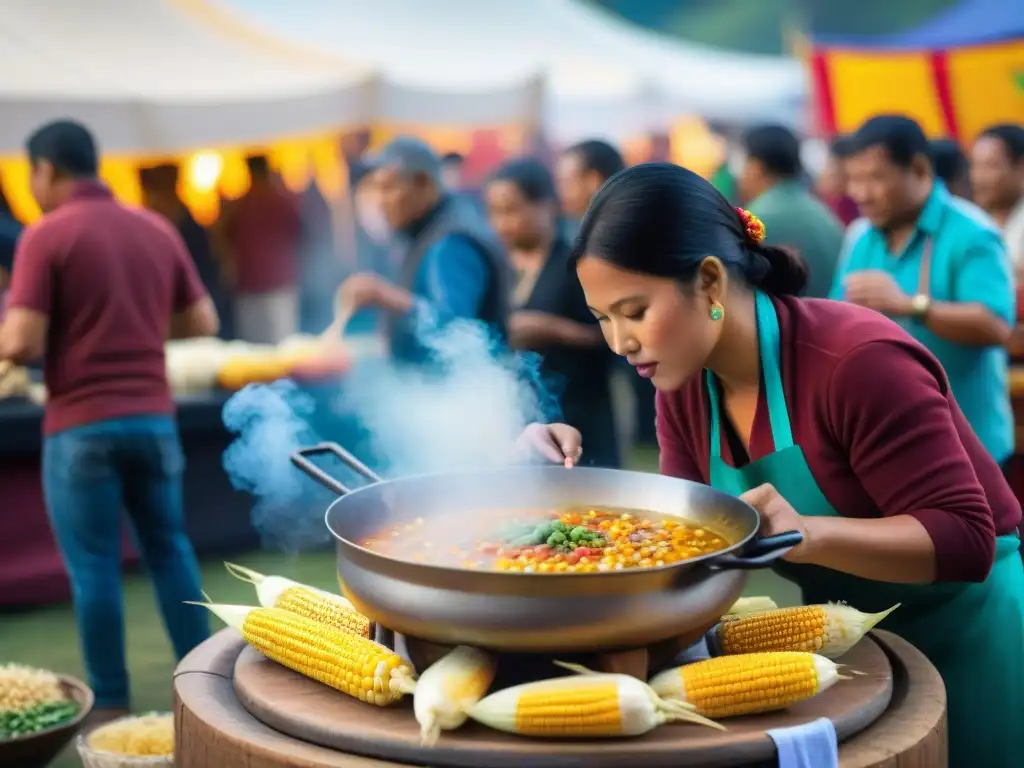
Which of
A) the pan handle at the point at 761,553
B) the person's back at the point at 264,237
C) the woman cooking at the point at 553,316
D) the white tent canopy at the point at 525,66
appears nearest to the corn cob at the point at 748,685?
the pan handle at the point at 761,553

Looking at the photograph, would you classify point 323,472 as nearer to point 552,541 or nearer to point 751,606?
point 552,541

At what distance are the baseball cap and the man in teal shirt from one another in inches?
66.3

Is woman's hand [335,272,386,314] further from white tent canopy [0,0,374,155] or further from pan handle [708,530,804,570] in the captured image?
white tent canopy [0,0,374,155]

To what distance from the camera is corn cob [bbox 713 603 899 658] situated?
1.81 meters

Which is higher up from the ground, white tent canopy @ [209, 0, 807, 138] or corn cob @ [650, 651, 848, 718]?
white tent canopy @ [209, 0, 807, 138]

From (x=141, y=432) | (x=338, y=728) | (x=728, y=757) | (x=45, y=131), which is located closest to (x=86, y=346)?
(x=141, y=432)

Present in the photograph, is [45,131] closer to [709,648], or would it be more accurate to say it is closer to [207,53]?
[709,648]

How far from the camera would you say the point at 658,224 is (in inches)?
68.7

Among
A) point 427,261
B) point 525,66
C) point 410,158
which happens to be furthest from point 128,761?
point 525,66

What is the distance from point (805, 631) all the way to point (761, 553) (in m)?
0.26

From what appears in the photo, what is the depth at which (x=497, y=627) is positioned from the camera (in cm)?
153

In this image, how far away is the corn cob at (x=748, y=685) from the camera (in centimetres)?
159

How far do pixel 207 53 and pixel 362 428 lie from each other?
3.72 metres

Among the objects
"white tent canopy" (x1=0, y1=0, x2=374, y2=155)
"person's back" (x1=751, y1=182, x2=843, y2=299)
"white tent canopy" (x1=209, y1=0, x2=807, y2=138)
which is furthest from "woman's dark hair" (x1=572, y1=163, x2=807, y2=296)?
"white tent canopy" (x1=209, y1=0, x2=807, y2=138)
